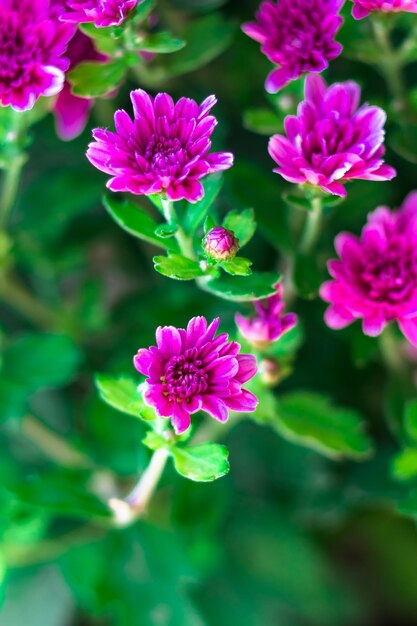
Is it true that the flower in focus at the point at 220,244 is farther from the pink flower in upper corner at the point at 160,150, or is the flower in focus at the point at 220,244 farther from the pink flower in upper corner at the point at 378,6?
the pink flower in upper corner at the point at 378,6

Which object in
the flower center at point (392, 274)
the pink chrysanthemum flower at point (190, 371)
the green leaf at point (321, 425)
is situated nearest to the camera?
the pink chrysanthemum flower at point (190, 371)

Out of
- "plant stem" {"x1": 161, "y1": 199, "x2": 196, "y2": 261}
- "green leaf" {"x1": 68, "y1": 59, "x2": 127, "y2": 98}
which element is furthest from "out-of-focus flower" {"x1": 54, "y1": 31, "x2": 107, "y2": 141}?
"plant stem" {"x1": 161, "y1": 199, "x2": 196, "y2": 261}

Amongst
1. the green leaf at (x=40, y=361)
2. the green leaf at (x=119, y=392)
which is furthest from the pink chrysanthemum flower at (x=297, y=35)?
the green leaf at (x=40, y=361)

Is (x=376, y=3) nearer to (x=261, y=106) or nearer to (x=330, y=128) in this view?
(x=330, y=128)

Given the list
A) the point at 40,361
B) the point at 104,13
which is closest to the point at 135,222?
the point at 104,13

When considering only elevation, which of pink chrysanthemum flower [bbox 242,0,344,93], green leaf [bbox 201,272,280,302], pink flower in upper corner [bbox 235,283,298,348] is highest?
pink chrysanthemum flower [bbox 242,0,344,93]

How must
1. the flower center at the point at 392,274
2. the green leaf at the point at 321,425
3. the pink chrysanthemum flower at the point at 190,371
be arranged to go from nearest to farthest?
the pink chrysanthemum flower at the point at 190,371 < the flower center at the point at 392,274 < the green leaf at the point at 321,425

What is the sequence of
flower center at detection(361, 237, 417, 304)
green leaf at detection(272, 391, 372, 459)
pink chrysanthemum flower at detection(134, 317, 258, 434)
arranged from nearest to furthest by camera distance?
pink chrysanthemum flower at detection(134, 317, 258, 434), flower center at detection(361, 237, 417, 304), green leaf at detection(272, 391, 372, 459)

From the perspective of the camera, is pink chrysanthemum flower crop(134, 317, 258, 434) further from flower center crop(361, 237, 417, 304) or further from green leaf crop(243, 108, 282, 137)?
green leaf crop(243, 108, 282, 137)
